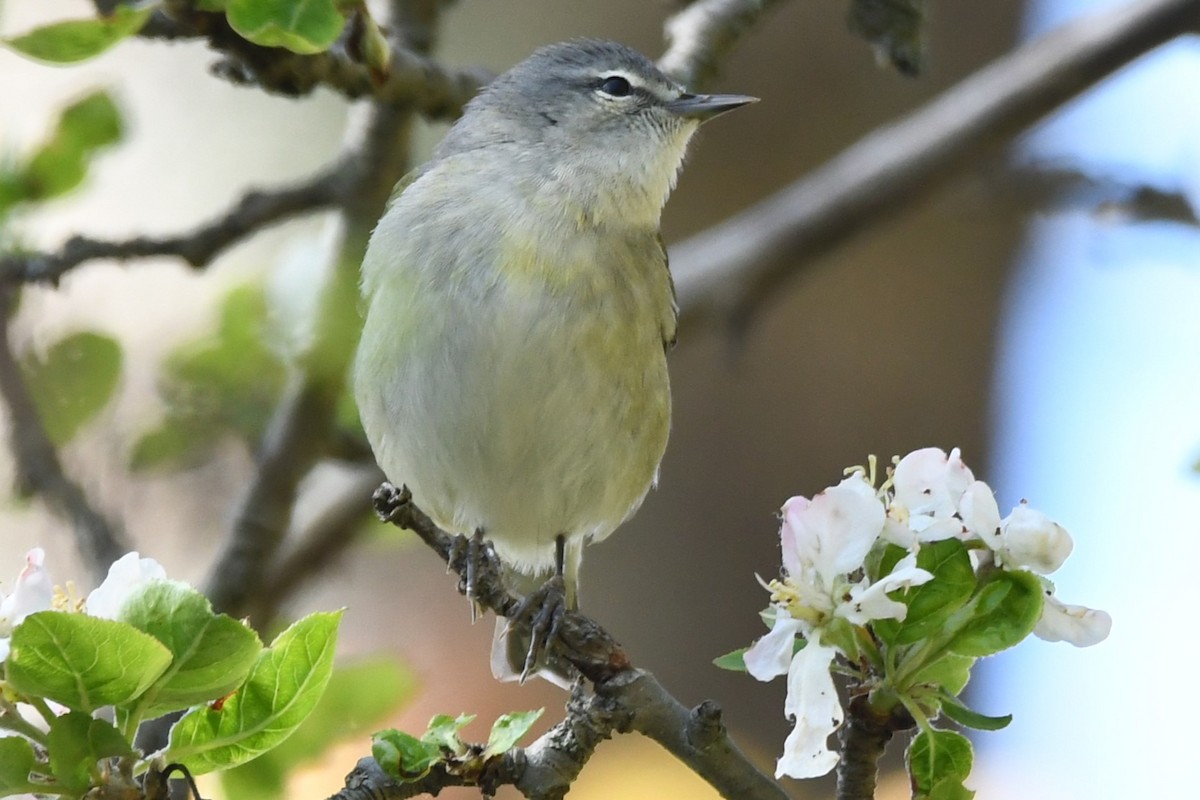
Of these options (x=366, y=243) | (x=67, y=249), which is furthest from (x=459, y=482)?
(x=67, y=249)

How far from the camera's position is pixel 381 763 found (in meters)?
1.34

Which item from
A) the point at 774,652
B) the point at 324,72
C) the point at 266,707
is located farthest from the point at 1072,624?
the point at 324,72

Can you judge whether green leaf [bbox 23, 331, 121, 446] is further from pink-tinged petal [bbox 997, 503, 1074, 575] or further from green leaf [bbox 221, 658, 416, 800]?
pink-tinged petal [bbox 997, 503, 1074, 575]

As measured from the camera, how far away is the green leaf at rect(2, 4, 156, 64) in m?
1.50

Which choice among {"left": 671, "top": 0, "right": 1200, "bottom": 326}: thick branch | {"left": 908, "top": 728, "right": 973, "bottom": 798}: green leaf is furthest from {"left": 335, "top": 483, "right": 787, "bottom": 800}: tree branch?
{"left": 671, "top": 0, "right": 1200, "bottom": 326}: thick branch

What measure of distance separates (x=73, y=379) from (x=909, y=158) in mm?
1811

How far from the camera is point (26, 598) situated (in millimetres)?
1280

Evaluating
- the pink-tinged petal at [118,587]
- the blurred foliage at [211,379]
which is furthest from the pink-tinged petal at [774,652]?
the blurred foliage at [211,379]

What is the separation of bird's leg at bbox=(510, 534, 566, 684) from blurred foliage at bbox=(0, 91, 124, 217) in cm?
116

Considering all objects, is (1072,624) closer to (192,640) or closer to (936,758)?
(936,758)

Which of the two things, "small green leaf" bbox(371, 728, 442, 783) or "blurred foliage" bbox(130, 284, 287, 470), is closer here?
"small green leaf" bbox(371, 728, 442, 783)

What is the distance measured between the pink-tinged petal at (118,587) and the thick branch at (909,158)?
182 centimetres

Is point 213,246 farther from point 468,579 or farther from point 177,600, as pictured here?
point 177,600

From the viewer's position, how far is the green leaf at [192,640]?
1184 mm
